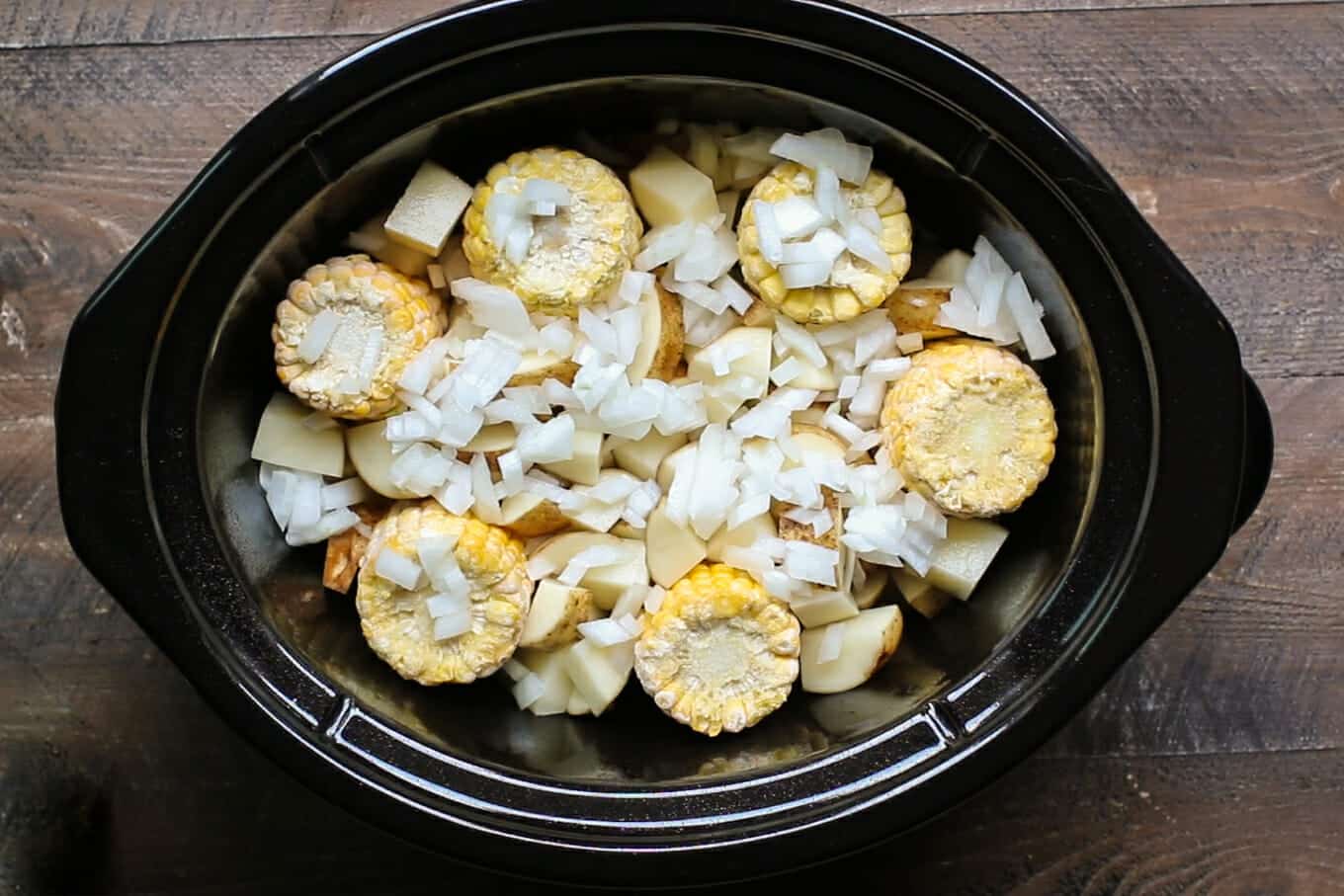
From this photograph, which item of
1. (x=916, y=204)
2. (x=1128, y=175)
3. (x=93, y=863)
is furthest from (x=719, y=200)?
(x=93, y=863)

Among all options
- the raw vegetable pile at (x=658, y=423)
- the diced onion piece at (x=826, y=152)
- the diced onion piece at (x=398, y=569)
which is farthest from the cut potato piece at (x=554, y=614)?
the diced onion piece at (x=826, y=152)

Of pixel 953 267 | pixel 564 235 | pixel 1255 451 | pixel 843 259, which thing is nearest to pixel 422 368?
pixel 564 235

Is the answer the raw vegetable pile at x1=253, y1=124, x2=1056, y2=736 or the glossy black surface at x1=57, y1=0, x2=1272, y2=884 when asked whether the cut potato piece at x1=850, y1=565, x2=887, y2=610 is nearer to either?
the raw vegetable pile at x1=253, y1=124, x2=1056, y2=736

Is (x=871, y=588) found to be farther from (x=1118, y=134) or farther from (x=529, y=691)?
(x=1118, y=134)

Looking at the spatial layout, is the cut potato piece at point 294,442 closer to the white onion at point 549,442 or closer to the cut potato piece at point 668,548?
the white onion at point 549,442

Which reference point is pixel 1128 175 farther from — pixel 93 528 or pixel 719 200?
pixel 93 528
